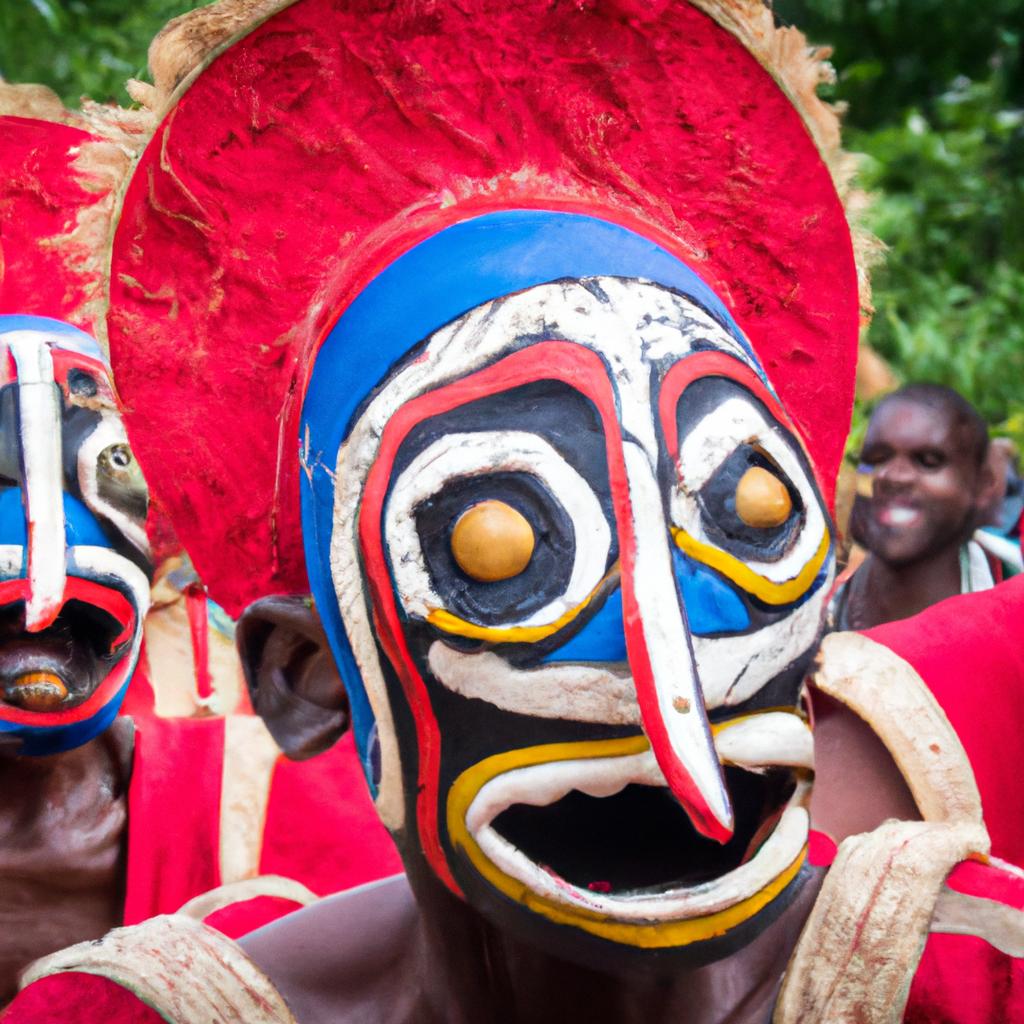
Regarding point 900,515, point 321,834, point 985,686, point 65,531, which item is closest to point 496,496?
point 985,686

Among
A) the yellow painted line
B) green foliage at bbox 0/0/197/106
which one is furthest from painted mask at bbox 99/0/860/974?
green foliage at bbox 0/0/197/106

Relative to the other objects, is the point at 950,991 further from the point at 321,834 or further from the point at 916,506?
the point at 916,506

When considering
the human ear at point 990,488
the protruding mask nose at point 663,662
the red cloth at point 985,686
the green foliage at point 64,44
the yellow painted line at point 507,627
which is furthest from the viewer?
the green foliage at point 64,44

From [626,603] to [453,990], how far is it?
0.70m

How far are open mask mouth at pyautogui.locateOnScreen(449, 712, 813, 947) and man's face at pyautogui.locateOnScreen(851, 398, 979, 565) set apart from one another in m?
3.39

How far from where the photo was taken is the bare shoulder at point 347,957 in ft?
6.56

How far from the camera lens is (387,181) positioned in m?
1.85

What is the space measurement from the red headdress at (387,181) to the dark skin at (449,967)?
27cm

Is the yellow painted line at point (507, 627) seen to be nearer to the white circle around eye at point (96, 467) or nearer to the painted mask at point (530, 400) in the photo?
the painted mask at point (530, 400)

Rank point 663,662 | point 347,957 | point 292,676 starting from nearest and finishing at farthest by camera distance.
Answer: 1. point 663,662
2. point 292,676
3. point 347,957

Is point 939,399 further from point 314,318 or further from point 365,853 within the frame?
point 314,318

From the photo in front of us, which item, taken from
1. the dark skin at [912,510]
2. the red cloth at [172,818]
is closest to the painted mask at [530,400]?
the red cloth at [172,818]

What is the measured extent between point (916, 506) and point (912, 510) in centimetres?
2

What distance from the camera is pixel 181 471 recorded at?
1963 millimetres
